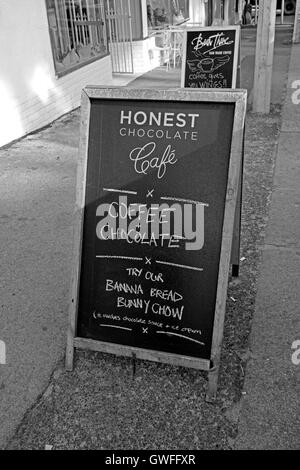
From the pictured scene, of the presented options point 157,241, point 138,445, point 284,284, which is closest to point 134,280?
point 157,241

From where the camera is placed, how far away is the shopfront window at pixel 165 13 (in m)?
12.0

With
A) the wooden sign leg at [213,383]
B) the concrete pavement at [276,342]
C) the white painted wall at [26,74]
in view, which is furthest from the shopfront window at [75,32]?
the wooden sign leg at [213,383]

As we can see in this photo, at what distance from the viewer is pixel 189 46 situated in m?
5.44

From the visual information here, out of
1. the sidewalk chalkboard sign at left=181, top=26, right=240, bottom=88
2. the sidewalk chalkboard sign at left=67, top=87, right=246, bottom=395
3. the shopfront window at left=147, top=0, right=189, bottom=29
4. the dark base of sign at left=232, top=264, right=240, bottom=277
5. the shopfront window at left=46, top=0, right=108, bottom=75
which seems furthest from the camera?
the shopfront window at left=147, top=0, right=189, bottom=29

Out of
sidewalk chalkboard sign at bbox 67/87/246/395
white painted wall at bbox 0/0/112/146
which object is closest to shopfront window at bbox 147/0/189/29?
white painted wall at bbox 0/0/112/146

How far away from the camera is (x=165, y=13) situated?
42.3ft

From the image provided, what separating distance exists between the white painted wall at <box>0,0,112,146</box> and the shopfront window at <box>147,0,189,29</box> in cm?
504

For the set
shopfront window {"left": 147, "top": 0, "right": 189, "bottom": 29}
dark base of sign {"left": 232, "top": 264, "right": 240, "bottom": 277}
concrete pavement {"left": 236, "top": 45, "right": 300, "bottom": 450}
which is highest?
shopfront window {"left": 147, "top": 0, "right": 189, "bottom": 29}

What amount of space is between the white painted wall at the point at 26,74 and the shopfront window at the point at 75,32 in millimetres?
291

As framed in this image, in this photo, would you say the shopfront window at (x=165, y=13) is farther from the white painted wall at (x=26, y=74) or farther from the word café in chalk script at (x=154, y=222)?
the word café in chalk script at (x=154, y=222)

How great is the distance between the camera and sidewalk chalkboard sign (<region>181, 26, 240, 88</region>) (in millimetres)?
5281

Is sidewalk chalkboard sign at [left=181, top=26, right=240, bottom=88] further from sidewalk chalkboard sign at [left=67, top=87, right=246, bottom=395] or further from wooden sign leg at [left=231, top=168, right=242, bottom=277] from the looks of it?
sidewalk chalkboard sign at [left=67, top=87, right=246, bottom=395]

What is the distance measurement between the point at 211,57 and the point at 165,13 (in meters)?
8.61

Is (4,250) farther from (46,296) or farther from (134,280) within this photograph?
(134,280)
